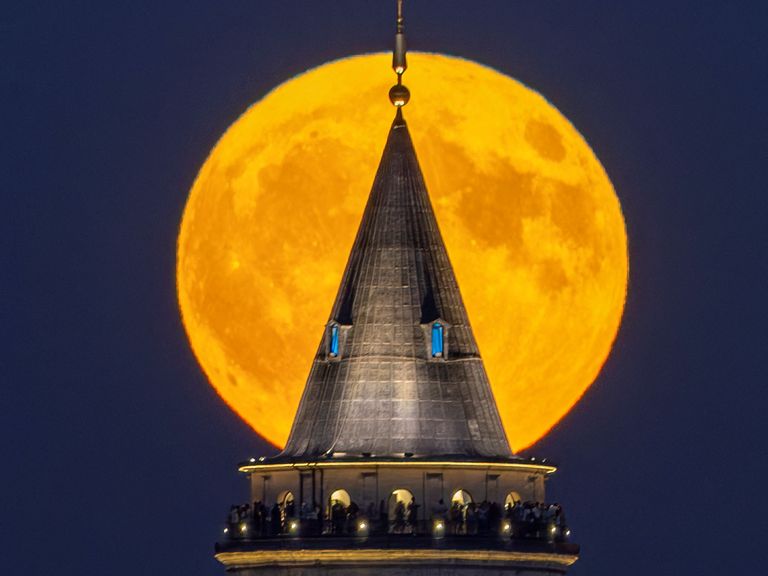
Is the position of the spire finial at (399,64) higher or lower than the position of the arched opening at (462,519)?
higher

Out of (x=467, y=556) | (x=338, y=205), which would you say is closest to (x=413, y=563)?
(x=467, y=556)

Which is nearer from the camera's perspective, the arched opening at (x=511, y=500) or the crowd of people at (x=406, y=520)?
the crowd of people at (x=406, y=520)

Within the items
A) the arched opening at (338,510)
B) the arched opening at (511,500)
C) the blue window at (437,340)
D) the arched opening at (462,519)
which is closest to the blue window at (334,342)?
the blue window at (437,340)

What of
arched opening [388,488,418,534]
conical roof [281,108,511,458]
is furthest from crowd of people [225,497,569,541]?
conical roof [281,108,511,458]

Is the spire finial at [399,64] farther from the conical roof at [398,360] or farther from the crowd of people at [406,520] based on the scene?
the crowd of people at [406,520]

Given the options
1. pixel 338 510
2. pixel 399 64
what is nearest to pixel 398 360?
pixel 338 510

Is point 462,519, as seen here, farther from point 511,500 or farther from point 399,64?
point 399,64
